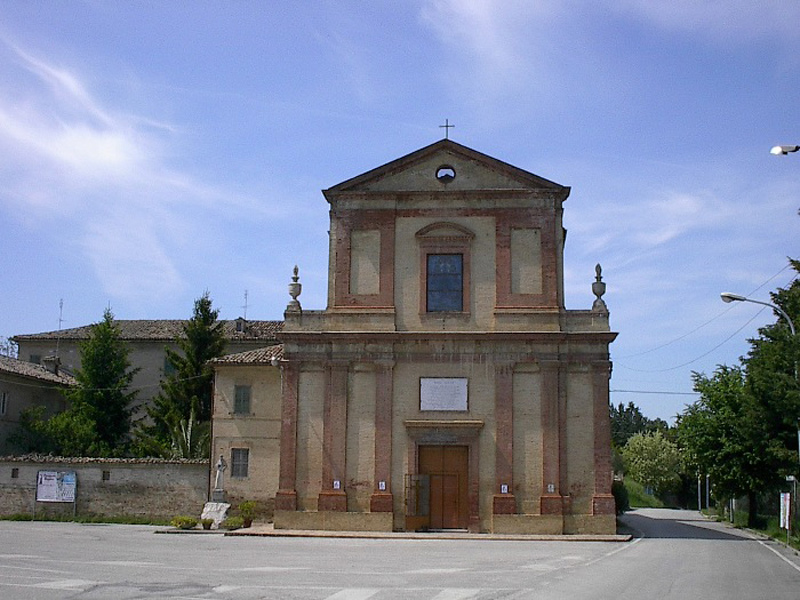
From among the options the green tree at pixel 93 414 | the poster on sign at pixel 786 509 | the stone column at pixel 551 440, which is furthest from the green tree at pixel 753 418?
the green tree at pixel 93 414

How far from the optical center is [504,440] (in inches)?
1266

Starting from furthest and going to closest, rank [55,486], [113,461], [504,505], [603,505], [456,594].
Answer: [55,486], [113,461], [504,505], [603,505], [456,594]

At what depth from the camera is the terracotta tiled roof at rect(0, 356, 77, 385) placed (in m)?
47.2

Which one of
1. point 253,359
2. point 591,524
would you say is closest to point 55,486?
point 253,359

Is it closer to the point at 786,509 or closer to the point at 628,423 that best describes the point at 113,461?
the point at 786,509

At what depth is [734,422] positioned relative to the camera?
3753cm

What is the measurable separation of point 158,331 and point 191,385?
11.1 meters

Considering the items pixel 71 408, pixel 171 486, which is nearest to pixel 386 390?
pixel 171 486

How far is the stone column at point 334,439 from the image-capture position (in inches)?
1272

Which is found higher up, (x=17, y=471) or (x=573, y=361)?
(x=573, y=361)

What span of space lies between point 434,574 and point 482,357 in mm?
16559

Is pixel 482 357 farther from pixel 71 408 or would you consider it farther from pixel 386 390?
pixel 71 408

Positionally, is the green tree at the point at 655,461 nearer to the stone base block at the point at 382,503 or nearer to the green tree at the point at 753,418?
the green tree at the point at 753,418

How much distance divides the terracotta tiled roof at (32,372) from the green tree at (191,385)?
6107 millimetres
